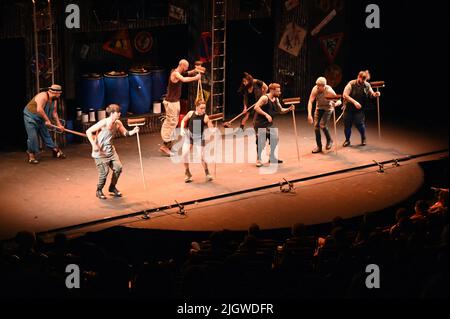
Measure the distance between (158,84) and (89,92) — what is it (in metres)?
1.65

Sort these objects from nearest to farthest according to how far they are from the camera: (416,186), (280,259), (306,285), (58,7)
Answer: (306,285), (280,259), (416,186), (58,7)

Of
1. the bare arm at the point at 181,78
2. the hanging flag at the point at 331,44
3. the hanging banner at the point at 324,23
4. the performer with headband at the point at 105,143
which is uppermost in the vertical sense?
the hanging banner at the point at 324,23

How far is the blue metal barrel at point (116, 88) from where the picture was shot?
63.2 ft

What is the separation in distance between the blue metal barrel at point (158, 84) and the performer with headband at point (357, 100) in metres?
3.77

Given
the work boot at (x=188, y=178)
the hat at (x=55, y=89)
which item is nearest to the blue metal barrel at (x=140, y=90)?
the hat at (x=55, y=89)

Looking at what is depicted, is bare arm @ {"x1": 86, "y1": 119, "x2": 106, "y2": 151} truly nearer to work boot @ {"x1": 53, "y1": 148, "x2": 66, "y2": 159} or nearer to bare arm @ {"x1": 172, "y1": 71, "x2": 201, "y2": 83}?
work boot @ {"x1": 53, "y1": 148, "x2": 66, "y2": 159}

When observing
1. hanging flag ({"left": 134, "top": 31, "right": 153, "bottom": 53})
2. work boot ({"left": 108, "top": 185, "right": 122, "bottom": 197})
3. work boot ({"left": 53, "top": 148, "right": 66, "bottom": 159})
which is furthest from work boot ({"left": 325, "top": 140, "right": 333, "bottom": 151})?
work boot ({"left": 53, "top": 148, "right": 66, "bottom": 159})

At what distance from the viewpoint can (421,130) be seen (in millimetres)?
20281

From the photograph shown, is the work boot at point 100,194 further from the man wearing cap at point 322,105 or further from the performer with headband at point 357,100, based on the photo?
the performer with headband at point 357,100

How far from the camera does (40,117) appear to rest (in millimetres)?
17250

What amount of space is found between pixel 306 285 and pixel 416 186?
5967 mm

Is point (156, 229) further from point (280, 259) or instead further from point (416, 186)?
point (416, 186)

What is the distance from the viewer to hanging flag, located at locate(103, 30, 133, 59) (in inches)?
778
